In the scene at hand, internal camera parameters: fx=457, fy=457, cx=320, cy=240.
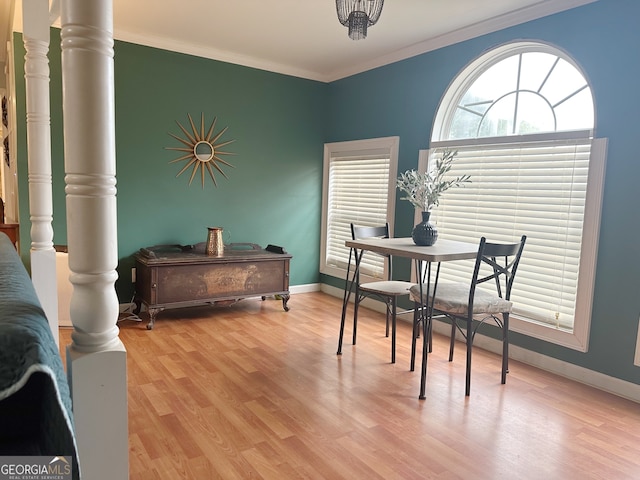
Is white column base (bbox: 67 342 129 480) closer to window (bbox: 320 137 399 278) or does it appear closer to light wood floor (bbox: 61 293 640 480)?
light wood floor (bbox: 61 293 640 480)

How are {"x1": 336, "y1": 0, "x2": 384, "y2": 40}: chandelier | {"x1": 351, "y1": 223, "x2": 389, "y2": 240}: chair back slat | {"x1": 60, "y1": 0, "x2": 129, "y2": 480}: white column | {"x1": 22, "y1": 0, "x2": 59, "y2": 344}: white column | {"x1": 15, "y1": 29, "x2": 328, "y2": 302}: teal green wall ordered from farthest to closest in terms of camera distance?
{"x1": 15, "y1": 29, "x2": 328, "y2": 302}: teal green wall → {"x1": 351, "y1": 223, "x2": 389, "y2": 240}: chair back slat → {"x1": 336, "y1": 0, "x2": 384, "y2": 40}: chandelier → {"x1": 22, "y1": 0, "x2": 59, "y2": 344}: white column → {"x1": 60, "y1": 0, "x2": 129, "y2": 480}: white column

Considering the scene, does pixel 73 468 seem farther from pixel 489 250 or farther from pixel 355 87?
pixel 355 87

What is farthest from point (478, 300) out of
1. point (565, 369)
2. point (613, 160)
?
point (613, 160)

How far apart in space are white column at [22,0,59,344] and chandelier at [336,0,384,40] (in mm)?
1508

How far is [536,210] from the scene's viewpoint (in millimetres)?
3318

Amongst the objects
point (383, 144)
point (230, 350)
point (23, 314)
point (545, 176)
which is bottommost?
point (230, 350)

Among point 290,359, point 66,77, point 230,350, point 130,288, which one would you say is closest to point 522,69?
point 290,359

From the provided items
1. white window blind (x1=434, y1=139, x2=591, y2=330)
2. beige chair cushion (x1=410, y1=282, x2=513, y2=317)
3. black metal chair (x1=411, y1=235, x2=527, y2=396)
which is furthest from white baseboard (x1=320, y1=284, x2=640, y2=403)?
beige chair cushion (x1=410, y1=282, x2=513, y2=317)

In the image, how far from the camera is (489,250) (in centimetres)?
265

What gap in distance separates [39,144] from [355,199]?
3.25 m

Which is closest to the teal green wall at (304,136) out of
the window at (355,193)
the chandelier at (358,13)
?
the window at (355,193)

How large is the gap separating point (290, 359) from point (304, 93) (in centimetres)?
317

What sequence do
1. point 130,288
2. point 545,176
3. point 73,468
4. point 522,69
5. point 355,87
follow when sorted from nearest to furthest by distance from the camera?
point 73,468
point 545,176
point 522,69
point 130,288
point 355,87
